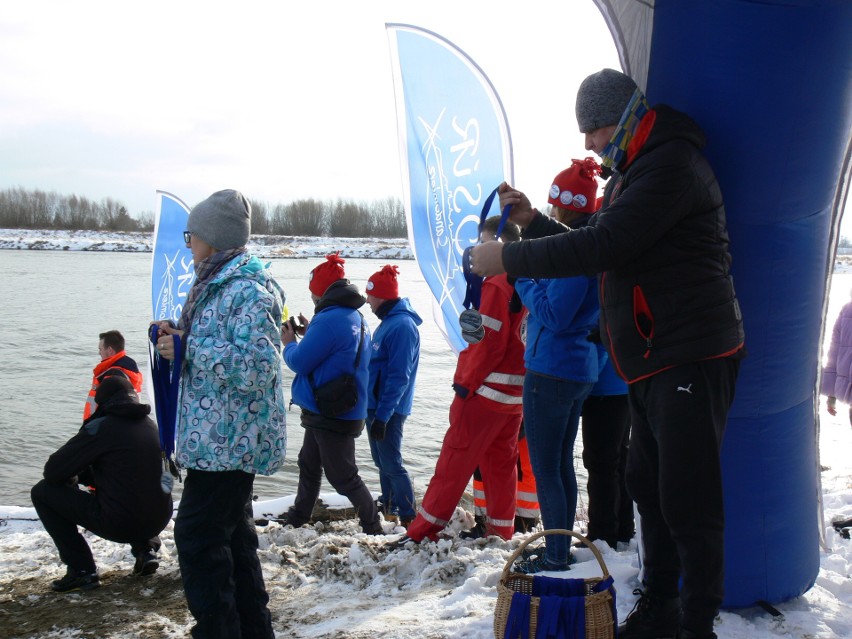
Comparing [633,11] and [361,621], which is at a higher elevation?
[633,11]

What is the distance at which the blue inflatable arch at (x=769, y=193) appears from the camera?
2750 millimetres

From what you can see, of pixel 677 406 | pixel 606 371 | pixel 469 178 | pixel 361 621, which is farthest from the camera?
pixel 469 178

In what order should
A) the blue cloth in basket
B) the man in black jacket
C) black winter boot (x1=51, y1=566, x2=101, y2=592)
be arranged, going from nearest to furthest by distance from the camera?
the man in black jacket
the blue cloth in basket
black winter boot (x1=51, y1=566, x2=101, y2=592)

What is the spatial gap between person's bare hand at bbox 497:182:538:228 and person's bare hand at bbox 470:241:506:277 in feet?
2.04

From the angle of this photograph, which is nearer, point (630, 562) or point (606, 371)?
point (630, 562)

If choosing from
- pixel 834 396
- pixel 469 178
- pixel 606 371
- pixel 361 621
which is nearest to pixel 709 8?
pixel 606 371

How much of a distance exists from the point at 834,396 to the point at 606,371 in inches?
105

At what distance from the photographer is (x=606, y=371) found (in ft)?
13.6

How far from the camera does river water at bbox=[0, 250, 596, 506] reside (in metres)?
9.08

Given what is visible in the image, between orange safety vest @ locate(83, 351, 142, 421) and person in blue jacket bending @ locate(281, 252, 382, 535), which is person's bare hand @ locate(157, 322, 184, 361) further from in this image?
orange safety vest @ locate(83, 351, 142, 421)

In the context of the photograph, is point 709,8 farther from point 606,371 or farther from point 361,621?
point 361,621

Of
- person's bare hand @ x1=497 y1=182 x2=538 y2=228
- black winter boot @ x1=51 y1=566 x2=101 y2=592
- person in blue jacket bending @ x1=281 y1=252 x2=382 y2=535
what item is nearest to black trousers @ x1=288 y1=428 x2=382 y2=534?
person in blue jacket bending @ x1=281 y1=252 x2=382 y2=535

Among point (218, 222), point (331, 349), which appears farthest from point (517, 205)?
point (331, 349)

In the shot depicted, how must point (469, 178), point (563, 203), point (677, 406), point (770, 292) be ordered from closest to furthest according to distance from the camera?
point (677, 406) → point (770, 292) → point (563, 203) → point (469, 178)
